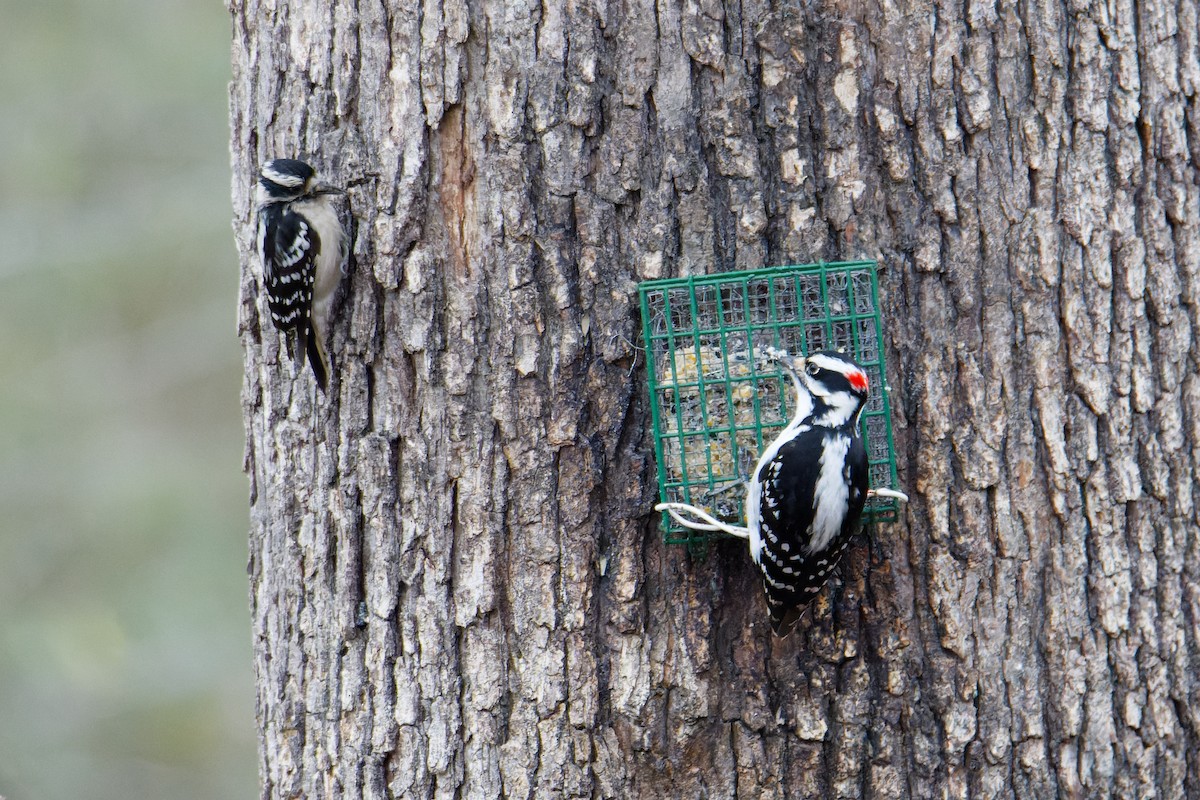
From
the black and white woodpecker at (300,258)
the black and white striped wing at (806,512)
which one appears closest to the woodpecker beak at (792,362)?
the black and white striped wing at (806,512)

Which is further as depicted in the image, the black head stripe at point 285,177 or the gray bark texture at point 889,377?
the black head stripe at point 285,177

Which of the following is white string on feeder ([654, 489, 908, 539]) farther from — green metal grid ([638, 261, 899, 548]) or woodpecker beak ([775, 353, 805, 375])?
woodpecker beak ([775, 353, 805, 375])

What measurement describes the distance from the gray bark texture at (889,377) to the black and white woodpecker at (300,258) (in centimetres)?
22

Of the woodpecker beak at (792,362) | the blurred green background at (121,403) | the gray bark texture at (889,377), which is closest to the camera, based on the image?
the gray bark texture at (889,377)

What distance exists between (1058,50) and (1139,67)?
263 mm

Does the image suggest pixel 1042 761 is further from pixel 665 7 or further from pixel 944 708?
pixel 665 7

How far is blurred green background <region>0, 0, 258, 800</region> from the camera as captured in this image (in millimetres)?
8453

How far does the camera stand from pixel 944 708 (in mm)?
3133

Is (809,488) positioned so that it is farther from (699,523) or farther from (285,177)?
(285,177)

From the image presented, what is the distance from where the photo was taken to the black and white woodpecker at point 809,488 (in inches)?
118

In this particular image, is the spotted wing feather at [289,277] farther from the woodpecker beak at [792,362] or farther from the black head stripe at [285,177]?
the woodpecker beak at [792,362]

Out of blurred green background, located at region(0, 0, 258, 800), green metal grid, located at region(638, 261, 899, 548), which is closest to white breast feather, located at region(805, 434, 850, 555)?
green metal grid, located at region(638, 261, 899, 548)

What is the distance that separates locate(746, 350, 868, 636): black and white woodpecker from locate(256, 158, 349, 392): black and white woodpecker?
1340 mm

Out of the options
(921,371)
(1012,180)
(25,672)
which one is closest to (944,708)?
(921,371)
